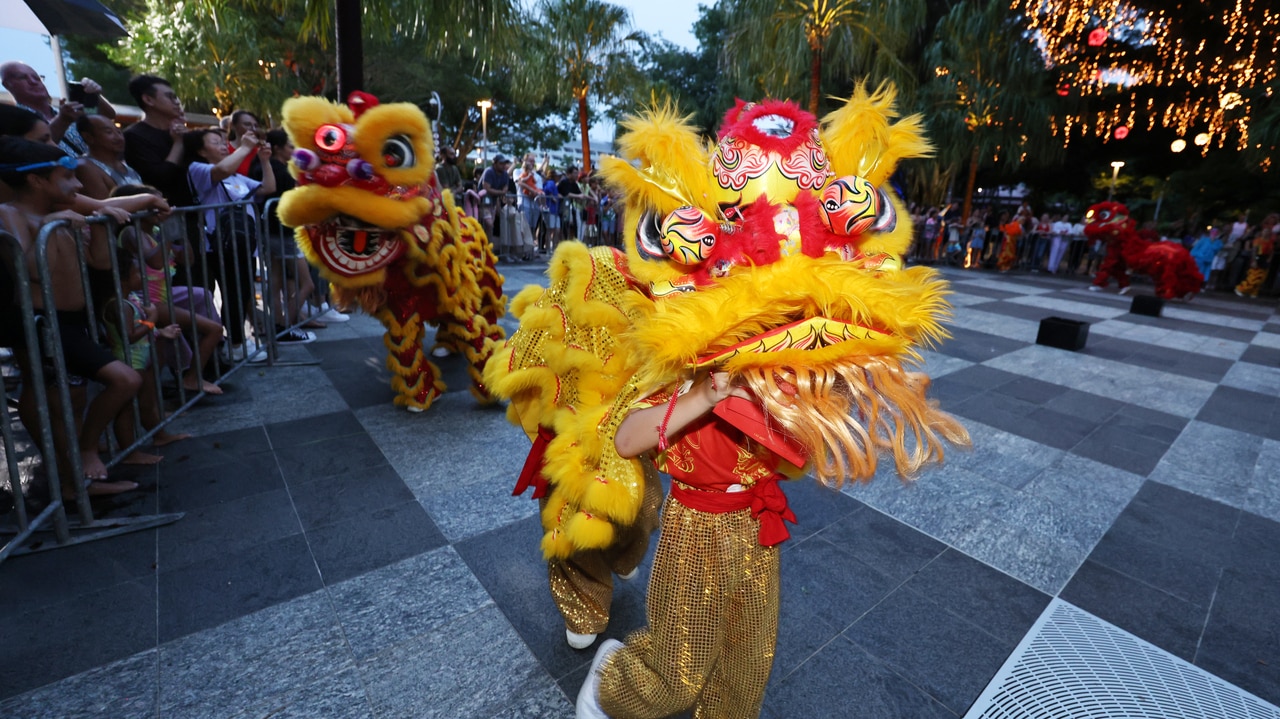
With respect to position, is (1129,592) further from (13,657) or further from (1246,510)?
(13,657)

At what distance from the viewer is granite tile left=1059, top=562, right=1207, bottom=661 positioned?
233cm

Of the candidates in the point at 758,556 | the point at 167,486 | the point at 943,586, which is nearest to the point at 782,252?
the point at 758,556

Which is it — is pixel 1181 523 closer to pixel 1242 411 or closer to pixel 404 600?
pixel 1242 411

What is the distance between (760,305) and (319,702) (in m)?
1.76

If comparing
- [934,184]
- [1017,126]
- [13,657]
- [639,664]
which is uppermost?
[1017,126]

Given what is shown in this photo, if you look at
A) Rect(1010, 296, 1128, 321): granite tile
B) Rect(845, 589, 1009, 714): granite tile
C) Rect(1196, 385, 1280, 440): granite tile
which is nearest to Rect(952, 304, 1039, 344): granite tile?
Rect(1010, 296, 1128, 321): granite tile

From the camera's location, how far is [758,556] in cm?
149

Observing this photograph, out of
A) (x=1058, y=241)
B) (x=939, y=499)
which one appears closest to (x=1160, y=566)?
(x=939, y=499)

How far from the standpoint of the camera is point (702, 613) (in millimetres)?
1479

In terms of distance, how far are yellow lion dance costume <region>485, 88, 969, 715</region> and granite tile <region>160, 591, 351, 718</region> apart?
0.94 m

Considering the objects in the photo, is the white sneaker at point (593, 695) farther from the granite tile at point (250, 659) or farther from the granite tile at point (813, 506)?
the granite tile at point (813, 506)

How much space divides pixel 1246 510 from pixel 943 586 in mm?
2212

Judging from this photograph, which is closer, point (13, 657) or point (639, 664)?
point (639, 664)

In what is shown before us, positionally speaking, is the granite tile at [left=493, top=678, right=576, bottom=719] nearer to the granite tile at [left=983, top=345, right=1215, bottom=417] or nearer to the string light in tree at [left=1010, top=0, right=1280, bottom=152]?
the granite tile at [left=983, top=345, right=1215, bottom=417]
